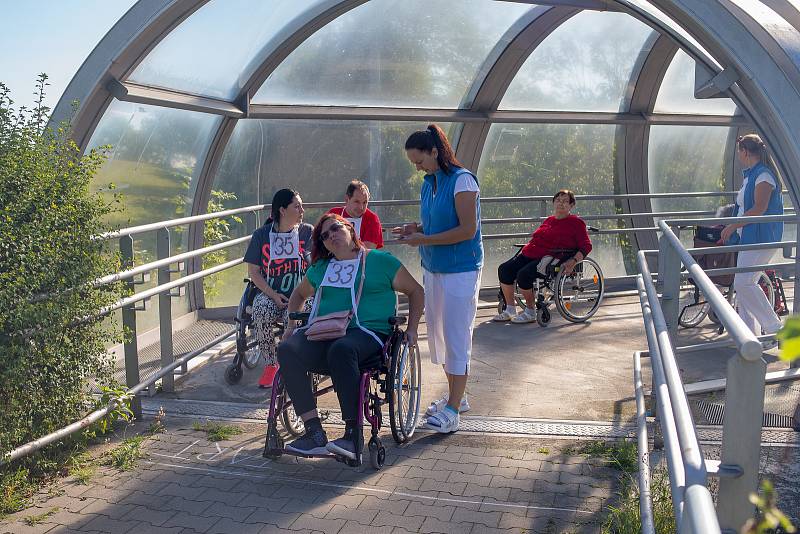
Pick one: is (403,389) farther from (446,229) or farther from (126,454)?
(126,454)

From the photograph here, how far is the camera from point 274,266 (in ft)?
20.3

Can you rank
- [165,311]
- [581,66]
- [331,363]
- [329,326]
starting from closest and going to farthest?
[331,363] → [329,326] → [165,311] → [581,66]

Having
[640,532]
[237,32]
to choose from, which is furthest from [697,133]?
[640,532]

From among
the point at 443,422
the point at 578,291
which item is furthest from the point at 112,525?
the point at 578,291

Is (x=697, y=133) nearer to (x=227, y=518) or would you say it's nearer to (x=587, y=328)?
(x=587, y=328)

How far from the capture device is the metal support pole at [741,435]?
187 centimetres

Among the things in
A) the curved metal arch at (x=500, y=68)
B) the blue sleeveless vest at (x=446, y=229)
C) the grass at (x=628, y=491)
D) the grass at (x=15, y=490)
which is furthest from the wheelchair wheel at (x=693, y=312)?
the grass at (x=15, y=490)

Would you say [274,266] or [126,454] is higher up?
[274,266]

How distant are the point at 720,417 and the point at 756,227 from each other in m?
2.12

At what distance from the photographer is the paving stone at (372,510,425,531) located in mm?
3803

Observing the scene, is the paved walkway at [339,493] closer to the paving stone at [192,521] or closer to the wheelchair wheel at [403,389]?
the paving stone at [192,521]

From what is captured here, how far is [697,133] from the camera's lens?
39.2ft

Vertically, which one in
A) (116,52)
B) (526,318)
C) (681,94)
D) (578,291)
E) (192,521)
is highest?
(681,94)

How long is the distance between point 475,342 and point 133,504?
14.0 feet
